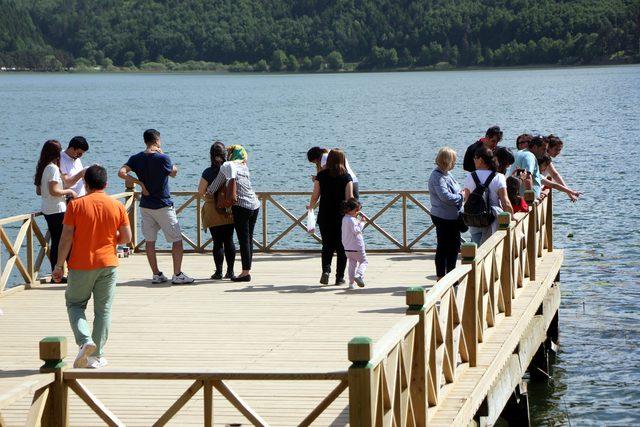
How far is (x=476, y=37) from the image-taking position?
195750mm

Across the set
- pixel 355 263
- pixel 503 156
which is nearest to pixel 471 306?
pixel 503 156

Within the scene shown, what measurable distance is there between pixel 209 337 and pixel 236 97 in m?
120

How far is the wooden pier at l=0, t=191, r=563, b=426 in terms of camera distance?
249 inches

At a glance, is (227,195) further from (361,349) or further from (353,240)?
(361,349)

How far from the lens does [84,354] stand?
880 cm

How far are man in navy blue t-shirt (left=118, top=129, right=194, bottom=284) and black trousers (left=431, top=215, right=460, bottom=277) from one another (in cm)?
292

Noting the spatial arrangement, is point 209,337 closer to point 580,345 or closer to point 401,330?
point 401,330

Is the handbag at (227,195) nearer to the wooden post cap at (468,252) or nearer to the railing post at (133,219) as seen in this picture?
the railing post at (133,219)

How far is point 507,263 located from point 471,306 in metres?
2.00

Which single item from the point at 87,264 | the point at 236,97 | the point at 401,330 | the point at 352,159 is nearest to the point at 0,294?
the point at 87,264

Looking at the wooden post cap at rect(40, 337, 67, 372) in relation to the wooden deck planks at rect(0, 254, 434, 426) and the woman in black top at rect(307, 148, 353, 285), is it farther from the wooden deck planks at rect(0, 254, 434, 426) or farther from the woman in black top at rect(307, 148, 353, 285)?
the woman in black top at rect(307, 148, 353, 285)

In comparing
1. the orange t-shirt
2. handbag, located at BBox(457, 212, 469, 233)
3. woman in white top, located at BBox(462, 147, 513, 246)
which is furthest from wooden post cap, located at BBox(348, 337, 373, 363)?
handbag, located at BBox(457, 212, 469, 233)

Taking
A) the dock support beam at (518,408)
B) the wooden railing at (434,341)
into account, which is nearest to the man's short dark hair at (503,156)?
the wooden railing at (434,341)

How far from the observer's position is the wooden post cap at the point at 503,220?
10828 mm
